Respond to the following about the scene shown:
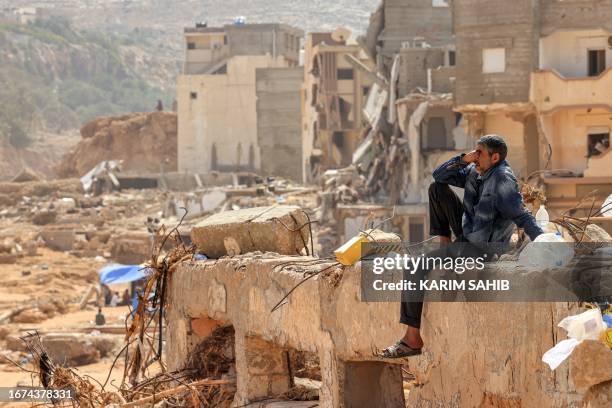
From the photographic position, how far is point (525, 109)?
100.0 ft

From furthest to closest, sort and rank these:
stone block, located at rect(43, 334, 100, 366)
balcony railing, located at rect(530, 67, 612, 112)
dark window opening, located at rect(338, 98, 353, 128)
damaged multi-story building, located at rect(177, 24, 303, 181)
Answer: damaged multi-story building, located at rect(177, 24, 303, 181) < dark window opening, located at rect(338, 98, 353, 128) < balcony railing, located at rect(530, 67, 612, 112) < stone block, located at rect(43, 334, 100, 366)

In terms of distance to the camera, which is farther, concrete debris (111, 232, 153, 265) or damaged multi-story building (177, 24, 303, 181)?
damaged multi-story building (177, 24, 303, 181)

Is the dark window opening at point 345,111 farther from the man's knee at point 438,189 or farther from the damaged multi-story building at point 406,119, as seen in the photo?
the man's knee at point 438,189

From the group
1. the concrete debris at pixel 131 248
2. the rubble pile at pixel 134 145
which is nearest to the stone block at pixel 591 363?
the concrete debris at pixel 131 248

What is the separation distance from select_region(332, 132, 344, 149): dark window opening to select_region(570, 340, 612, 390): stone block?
55.4 meters

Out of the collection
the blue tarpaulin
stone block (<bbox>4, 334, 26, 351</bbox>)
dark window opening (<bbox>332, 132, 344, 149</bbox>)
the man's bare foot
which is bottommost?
stone block (<bbox>4, 334, 26, 351</bbox>)

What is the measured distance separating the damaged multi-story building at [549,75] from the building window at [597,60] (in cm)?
2

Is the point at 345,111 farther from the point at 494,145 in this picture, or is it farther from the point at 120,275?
the point at 494,145

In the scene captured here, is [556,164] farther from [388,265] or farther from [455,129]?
[388,265]

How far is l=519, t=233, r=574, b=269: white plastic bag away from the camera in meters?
7.18

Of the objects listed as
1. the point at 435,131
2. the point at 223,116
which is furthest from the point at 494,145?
the point at 223,116

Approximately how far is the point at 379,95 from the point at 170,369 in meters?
35.0

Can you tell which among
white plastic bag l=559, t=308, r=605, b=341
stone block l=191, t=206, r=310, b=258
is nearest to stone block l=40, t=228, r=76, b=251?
stone block l=191, t=206, r=310, b=258

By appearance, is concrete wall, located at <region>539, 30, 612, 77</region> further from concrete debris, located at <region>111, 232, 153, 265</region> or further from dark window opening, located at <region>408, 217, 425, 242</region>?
concrete debris, located at <region>111, 232, 153, 265</region>
